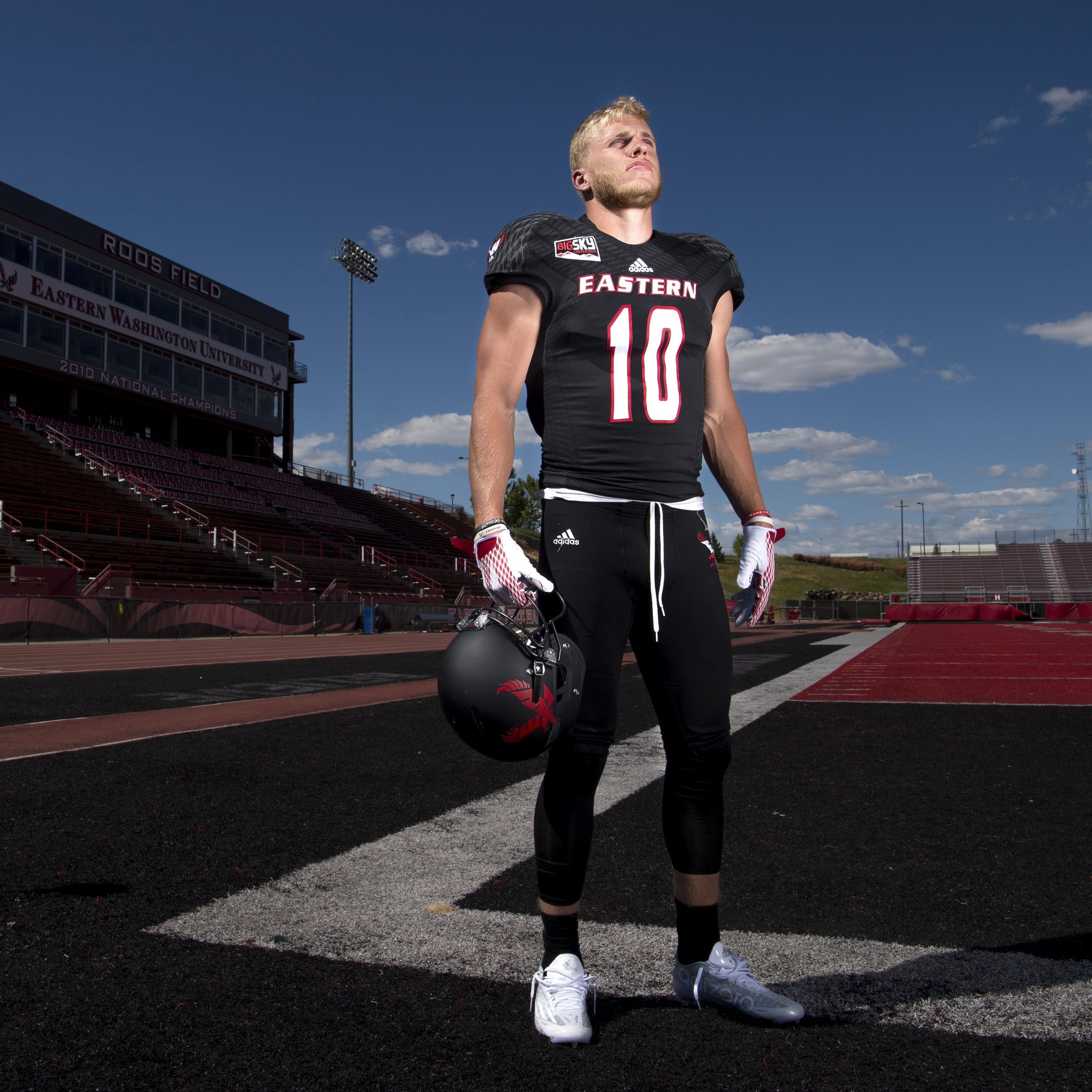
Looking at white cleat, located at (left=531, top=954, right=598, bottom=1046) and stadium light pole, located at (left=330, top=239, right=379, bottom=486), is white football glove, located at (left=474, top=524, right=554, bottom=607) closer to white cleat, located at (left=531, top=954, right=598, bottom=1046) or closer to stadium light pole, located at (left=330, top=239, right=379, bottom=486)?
white cleat, located at (left=531, top=954, right=598, bottom=1046)

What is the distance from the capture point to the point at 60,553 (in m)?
23.7

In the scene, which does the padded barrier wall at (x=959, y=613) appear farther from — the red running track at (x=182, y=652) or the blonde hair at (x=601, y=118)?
the blonde hair at (x=601, y=118)

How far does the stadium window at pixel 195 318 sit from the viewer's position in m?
40.2

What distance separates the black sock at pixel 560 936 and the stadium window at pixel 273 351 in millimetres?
45878

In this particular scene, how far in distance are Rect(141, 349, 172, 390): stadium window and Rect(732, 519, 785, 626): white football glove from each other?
3980 centimetres

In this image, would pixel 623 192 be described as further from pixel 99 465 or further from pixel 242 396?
pixel 242 396

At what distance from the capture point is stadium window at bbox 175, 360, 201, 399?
39688 millimetres

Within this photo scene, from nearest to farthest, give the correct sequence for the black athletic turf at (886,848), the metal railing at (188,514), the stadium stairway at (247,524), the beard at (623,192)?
the beard at (623,192)
the black athletic turf at (886,848)
the stadium stairway at (247,524)
the metal railing at (188,514)

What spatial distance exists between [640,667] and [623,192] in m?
1.26

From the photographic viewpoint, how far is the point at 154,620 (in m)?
21.5

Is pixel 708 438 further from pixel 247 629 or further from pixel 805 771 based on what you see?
pixel 247 629

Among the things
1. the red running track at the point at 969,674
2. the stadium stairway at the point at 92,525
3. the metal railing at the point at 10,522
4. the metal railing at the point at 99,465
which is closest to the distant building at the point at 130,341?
the stadium stairway at the point at 92,525

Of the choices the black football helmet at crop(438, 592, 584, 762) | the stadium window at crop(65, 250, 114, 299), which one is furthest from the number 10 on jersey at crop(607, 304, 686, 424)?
the stadium window at crop(65, 250, 114, 299)

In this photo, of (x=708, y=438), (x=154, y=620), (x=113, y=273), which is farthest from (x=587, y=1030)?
(x=113, y=273)
